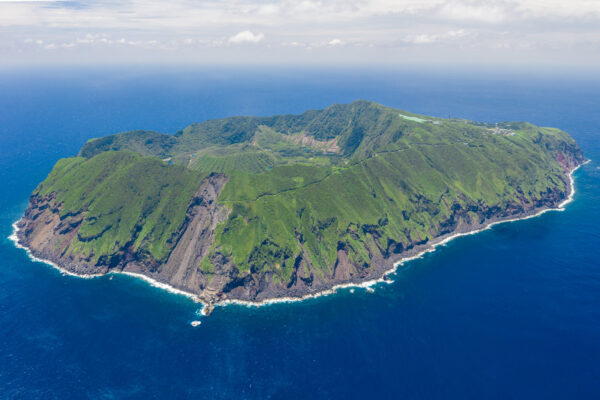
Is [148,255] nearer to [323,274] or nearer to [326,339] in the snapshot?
[323,274]

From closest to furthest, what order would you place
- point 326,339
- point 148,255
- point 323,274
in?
point 326,339 → point 323,274 → point 148,255

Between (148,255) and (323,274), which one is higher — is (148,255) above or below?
above

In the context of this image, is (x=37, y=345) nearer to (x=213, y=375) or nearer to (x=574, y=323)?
(x=213, y=375)

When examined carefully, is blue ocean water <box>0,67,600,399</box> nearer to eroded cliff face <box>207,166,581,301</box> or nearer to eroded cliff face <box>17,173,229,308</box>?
eroded cliff face <box>207,166,581,301</box>

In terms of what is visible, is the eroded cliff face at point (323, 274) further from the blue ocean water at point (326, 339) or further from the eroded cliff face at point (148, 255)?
the eroded cliff face at point (148, 255)

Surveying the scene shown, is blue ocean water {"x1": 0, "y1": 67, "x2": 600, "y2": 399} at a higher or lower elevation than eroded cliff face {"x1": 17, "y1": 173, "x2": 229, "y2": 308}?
lower

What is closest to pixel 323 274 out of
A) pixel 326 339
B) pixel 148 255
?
pixel 326 339

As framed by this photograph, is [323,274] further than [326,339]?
Yes

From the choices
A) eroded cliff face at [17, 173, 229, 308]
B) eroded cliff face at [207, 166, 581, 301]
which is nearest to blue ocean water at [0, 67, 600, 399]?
eroded cliff face at [207, 166, 581, 301]

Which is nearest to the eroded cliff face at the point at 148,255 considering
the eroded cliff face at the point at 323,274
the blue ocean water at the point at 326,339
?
the blue ocean water at the point at 326,339

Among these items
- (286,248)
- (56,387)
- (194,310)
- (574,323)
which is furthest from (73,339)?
(574,323)

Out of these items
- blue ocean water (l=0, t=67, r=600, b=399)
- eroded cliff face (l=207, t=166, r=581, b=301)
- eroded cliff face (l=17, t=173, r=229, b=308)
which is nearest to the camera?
blue ocean water (l=0, t=67, r=600, b=399)

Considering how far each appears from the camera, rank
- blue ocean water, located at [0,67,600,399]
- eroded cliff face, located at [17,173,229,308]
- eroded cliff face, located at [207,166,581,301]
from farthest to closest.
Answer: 1. eroded cliff face, located at [17,173,229,308]
2. eroded cliff face, located at [207,166,581,301]
3. blue ocean water, located at [0,67,600,399]
